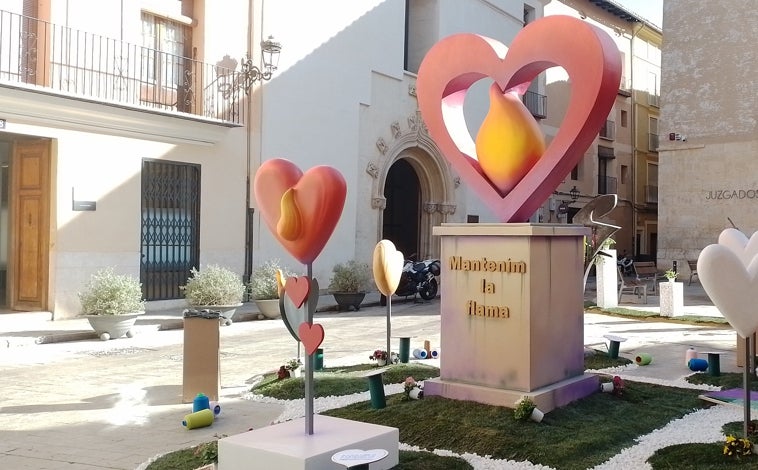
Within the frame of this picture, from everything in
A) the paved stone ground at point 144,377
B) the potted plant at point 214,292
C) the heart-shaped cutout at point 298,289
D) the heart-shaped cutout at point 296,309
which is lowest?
the paved stone ground at point 144,377

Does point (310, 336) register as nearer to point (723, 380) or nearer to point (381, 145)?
point (723, 380)

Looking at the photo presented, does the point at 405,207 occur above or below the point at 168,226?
above

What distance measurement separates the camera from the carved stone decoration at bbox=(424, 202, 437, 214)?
24.7m

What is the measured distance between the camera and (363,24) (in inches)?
842

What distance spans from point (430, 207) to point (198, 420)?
730 inches

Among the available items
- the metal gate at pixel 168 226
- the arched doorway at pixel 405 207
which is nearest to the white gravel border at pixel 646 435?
the metal gate at pixel 168 226

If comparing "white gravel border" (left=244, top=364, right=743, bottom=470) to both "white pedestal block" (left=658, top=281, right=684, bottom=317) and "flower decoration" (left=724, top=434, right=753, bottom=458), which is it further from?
"white pedestal block" (left=658, top=281, right=684, bottom=317)

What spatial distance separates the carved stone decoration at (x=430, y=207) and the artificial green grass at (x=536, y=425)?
1747cm

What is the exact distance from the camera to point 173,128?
1575cm

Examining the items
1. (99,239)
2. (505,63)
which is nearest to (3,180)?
A: (99,239)

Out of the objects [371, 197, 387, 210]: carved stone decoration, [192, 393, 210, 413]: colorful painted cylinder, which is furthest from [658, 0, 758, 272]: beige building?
[192, 393, 210, 413]: colorful painted cylinder

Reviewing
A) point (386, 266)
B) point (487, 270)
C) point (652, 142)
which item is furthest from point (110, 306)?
point (652, 142)

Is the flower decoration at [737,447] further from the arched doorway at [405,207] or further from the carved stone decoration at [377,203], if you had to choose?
the arched doorway at [405,207]

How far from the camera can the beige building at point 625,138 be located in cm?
3222
